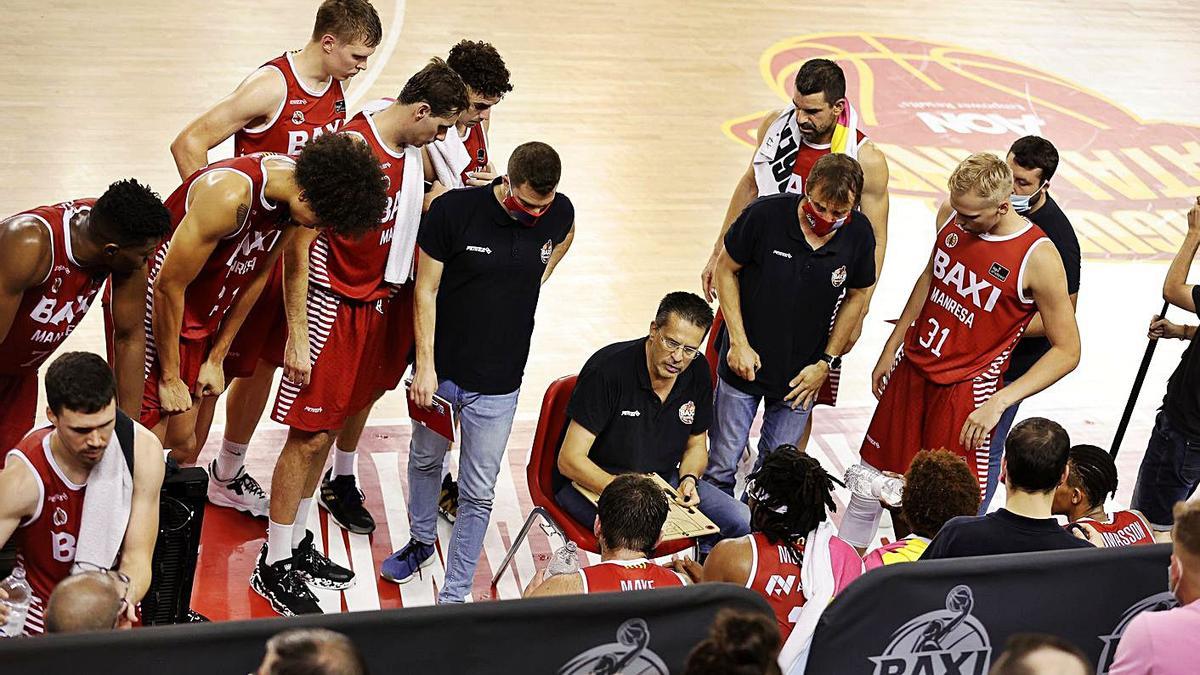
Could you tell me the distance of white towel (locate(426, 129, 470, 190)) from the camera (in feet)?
19.2

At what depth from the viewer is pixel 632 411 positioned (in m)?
5.30

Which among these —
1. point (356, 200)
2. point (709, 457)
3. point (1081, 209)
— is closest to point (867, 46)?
point (1081, 209)

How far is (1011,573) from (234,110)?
388cm

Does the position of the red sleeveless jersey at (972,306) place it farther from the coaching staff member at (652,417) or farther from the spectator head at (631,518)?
the spectator head at (631,518)

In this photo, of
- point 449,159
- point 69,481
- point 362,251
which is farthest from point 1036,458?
point 69,481

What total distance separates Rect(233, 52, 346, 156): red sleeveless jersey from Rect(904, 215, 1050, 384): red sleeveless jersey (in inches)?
111

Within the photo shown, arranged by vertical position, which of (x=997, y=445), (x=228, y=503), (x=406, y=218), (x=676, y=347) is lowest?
(x=228, y=503)

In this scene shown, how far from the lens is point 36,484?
387cm

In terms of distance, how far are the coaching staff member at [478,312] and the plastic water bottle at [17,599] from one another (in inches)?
67.1

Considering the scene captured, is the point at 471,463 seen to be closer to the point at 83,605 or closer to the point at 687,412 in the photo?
the point at 687,412

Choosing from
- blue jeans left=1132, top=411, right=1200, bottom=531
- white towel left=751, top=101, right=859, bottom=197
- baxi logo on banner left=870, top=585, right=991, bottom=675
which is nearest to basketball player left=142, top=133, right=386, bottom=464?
white towel left=751, top=101, right=859, bottom=197

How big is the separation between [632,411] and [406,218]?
1.19 meters

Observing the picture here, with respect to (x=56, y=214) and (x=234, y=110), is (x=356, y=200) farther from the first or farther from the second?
(x=234, y=110)

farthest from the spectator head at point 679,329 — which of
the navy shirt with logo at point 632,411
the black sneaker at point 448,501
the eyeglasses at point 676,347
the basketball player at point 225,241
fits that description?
the black sneaker at point 448,501
